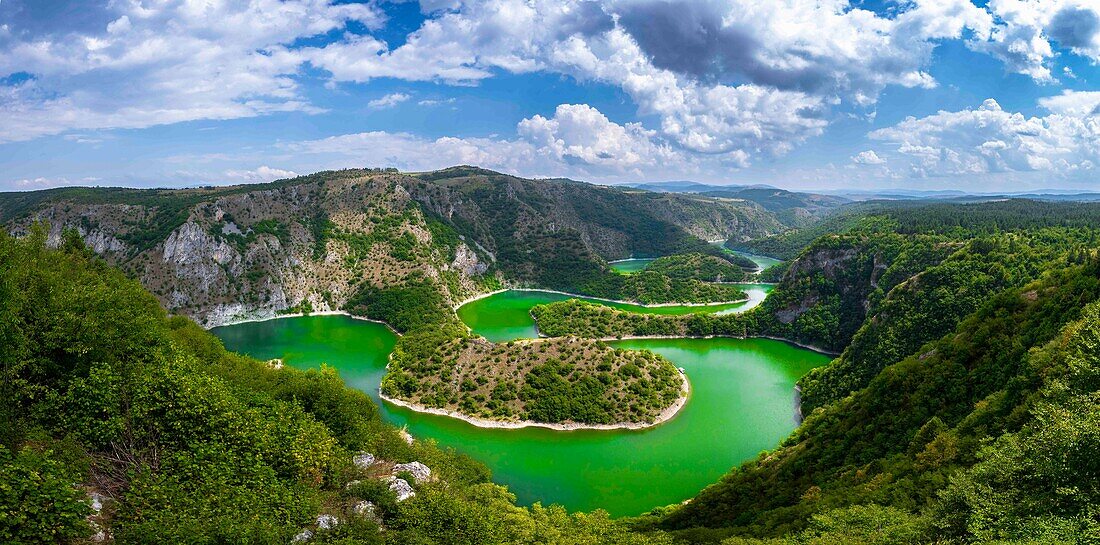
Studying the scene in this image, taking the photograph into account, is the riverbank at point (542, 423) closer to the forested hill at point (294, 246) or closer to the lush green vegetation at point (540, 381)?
the lush green vegetation at point (540, 381)

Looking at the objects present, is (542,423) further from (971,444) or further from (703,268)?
(703,268)

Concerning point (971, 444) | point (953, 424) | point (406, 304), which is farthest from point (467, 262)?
point (971, 444)

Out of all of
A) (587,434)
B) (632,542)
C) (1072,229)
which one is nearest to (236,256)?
(587,434)

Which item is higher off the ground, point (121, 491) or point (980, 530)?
point (121, 491)

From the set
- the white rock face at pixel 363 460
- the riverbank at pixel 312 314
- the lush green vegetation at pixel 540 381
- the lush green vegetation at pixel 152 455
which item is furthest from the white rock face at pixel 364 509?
the riverbank at pixel 312 314

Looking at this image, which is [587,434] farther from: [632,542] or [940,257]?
[940,257]
